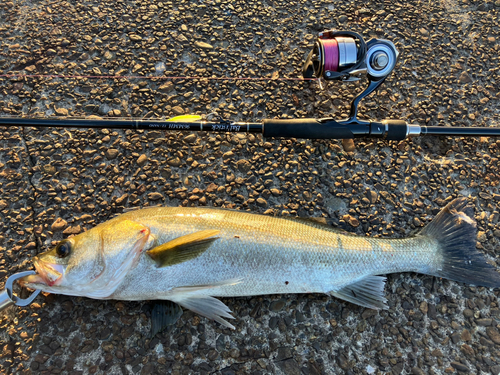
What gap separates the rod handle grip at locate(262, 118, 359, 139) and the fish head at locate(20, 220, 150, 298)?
1034mm

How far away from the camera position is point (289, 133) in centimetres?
203

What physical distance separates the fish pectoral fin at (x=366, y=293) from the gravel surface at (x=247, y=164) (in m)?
0.13

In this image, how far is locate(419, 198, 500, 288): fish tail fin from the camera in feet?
6.45

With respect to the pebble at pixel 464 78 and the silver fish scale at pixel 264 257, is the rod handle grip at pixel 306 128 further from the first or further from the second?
the pebble at pixel 464 78

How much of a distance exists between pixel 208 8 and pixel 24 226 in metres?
2.24

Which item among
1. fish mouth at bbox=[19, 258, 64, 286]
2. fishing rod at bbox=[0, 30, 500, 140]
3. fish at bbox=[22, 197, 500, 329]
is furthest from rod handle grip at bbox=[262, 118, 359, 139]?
fish mouth at bbox=[19, 258, 64, 286]

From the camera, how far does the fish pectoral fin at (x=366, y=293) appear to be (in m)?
1.95

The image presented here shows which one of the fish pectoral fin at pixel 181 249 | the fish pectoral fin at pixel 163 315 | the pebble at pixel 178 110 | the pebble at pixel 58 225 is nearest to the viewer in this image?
the fish pectoral fin at pixel 181 249

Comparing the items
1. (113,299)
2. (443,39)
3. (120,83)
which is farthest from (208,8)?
(113,299)

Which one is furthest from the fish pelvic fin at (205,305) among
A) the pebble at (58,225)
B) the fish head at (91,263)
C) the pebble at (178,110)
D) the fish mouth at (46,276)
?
the pebble at (178,110)

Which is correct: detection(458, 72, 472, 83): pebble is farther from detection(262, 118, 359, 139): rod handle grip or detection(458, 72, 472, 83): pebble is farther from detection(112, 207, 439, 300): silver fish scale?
detection(112, 207, 439, 300): silver fish scale

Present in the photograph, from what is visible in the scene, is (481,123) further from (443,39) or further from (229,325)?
(229,325)

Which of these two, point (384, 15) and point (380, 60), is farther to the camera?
point (384, 15)

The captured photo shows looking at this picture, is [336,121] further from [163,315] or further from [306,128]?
[163,315]
